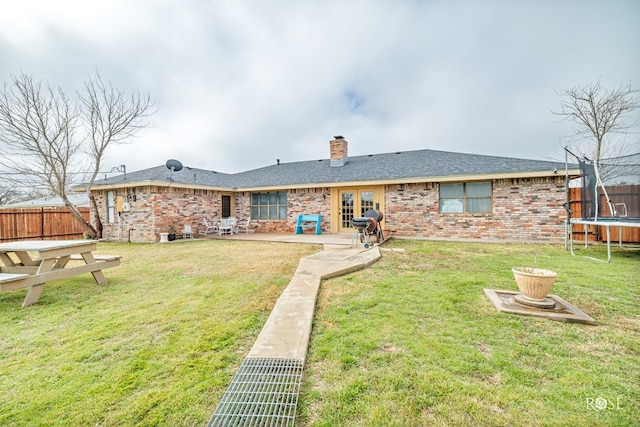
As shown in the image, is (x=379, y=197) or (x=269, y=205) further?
(x=269, y=205)

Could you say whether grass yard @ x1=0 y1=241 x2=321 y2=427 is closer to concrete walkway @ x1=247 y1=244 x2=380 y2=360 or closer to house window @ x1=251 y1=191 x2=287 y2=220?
concrete walkway @ x1=247 y1=244 x2=380 y2=360

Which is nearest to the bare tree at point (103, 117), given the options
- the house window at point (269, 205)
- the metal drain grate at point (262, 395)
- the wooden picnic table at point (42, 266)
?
the house window at point (269, 205)

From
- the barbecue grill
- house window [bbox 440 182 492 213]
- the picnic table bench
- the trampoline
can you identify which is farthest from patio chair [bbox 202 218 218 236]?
the trampoline

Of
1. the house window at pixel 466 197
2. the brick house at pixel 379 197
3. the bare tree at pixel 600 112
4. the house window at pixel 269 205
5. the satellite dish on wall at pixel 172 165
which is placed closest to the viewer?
the brick house at pixel 379 197

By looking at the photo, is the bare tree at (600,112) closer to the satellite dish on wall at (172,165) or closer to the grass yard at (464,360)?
the grass yard at (464,360)

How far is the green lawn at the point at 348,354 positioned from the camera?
171cm

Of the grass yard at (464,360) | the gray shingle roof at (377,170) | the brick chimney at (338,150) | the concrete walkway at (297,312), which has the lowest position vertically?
the grass yard at (464,360)

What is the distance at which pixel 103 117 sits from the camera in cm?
1219

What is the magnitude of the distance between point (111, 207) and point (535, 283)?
15176 mm

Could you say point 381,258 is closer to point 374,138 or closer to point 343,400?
point 343,400

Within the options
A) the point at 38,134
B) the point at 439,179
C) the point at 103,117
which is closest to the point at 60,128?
the point at 38,134

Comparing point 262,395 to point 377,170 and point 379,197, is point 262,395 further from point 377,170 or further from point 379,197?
point 377,170

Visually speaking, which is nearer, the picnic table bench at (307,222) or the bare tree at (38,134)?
the bare tree at (38,134)

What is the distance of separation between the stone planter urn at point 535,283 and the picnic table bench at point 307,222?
363 inches
